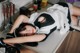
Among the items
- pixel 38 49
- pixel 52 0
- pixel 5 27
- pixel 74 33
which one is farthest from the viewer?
pixel 52 0

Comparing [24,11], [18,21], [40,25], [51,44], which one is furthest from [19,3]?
[51,44]

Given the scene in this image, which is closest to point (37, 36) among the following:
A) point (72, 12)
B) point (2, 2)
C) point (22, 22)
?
point (22, 22)

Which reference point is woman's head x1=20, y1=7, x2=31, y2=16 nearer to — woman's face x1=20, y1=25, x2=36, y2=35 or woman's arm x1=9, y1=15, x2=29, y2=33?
woman's arm x1=9, y1=15, x2=29, y2=33

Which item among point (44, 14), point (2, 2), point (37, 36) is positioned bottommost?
point (37, 36)

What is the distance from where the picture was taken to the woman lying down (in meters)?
1.26

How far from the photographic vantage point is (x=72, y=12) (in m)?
1.72

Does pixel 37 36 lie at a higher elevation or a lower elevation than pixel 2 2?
lower

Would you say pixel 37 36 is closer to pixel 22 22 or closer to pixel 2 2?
pixel 22 22

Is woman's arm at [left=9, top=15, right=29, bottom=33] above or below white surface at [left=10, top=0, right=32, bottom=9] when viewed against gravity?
below

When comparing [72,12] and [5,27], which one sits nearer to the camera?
[5,27]

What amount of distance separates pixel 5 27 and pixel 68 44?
2.15 ft

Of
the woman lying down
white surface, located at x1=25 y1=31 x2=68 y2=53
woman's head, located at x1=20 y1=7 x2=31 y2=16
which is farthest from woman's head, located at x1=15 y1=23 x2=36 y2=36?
woman's head, located at x1=20 y1=7 x2=31 y2=16

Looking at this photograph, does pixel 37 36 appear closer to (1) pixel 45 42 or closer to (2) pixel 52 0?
(1) pixel 45 42

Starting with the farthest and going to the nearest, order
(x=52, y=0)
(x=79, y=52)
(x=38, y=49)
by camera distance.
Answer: (x=52, y=0) < (x=79, y=52) < (x=38, y=49)
